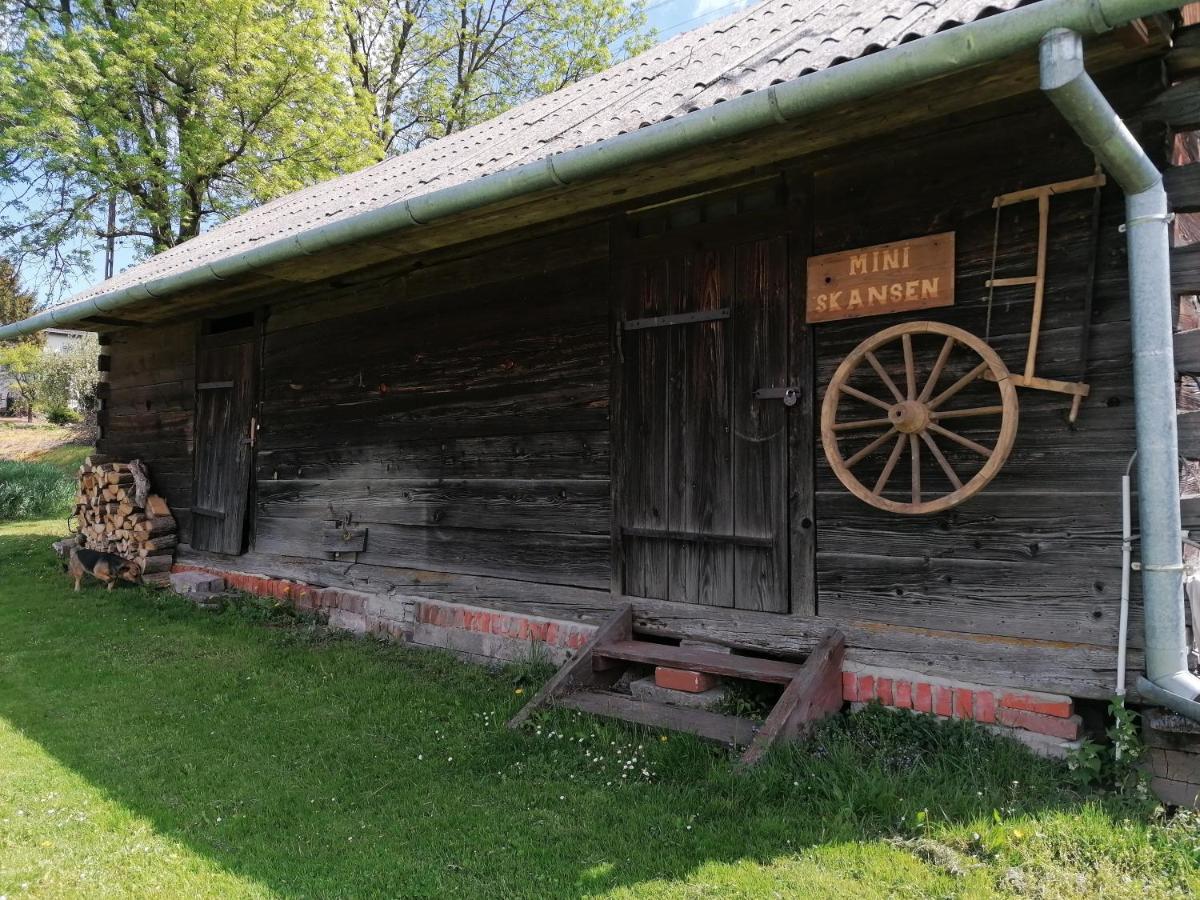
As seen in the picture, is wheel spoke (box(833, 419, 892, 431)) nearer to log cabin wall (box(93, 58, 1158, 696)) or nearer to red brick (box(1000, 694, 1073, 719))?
log cabin wall (box(93, 58, 1158, 696))

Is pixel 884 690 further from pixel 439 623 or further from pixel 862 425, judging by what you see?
pixel 439 623

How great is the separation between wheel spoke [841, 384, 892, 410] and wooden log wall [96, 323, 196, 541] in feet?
22.0

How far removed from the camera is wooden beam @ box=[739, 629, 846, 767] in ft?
11.1

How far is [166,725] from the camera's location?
4.39m

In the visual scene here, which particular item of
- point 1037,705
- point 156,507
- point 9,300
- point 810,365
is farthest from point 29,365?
point 1037,705

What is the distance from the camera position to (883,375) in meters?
3.67

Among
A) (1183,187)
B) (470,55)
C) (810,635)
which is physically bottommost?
(810,635)

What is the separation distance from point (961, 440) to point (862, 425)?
1.41 ft

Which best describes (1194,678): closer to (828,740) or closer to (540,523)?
(828,740)

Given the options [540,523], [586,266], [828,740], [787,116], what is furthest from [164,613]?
[787,116]

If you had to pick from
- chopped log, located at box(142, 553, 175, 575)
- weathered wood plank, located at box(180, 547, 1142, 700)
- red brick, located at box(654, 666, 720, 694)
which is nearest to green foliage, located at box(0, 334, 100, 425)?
chopped log, located at box(142, 553, 175, 575)

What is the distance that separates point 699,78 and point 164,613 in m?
6.00

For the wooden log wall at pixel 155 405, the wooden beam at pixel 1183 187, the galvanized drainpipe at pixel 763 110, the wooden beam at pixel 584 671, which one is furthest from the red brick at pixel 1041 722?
the wooden log wall at pixel 155 405

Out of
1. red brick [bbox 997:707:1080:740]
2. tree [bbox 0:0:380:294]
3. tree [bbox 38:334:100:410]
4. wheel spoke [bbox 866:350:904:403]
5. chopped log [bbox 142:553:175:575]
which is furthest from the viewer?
tree [bbox 38:334:100:410]
